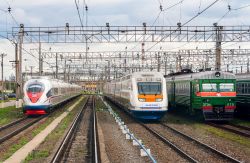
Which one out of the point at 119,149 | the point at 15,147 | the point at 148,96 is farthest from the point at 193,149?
the point at 148,96

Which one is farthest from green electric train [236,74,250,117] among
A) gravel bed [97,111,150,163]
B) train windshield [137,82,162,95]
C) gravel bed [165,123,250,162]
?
gravel bed [97,111,150,163]

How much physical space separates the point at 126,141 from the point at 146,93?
8.26m

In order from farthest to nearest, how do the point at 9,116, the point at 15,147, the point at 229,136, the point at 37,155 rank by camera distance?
the point at 9,116 < the point at 229,136 < the point at 15,147 < the point at 37,155

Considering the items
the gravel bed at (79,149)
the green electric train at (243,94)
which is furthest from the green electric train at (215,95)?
the gravel bed at (79,149)

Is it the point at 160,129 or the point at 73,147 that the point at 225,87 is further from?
the point at 73,147

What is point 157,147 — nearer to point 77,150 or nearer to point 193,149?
point 193,149

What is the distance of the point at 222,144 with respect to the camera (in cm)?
1789

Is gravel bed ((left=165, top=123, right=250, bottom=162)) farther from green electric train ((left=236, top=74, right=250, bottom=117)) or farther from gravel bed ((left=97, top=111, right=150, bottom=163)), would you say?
green electric train ((left=236, top=74, right=250, bottom=117))

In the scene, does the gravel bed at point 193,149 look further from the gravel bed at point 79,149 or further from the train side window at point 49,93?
the train side window at point 49,93

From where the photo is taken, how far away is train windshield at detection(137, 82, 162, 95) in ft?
89.0

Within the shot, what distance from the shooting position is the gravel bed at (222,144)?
602 inches

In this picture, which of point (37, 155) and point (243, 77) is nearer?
point (37, 155)

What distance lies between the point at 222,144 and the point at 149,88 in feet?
32.5

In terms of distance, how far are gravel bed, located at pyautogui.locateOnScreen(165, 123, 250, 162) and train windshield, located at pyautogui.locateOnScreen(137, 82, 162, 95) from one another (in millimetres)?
3668
